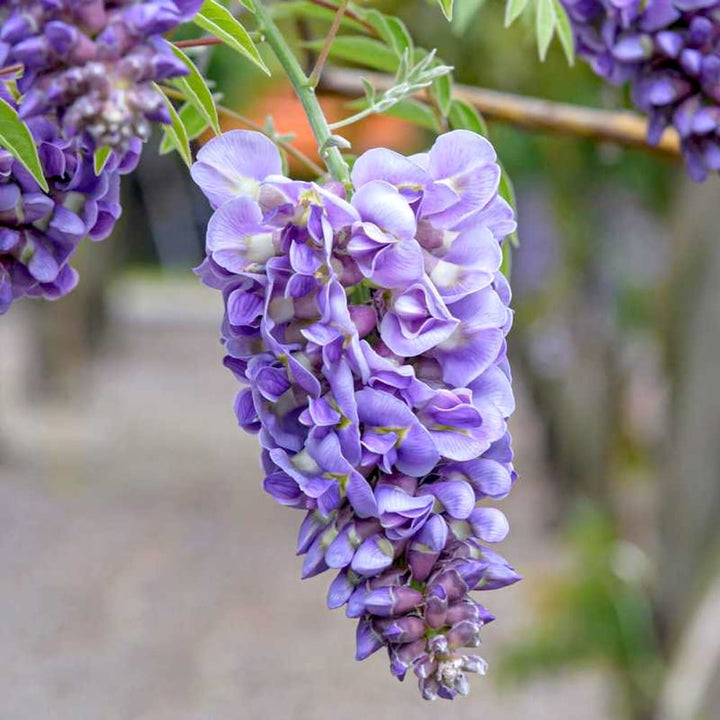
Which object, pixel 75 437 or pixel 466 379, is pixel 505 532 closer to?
pixel 466 379

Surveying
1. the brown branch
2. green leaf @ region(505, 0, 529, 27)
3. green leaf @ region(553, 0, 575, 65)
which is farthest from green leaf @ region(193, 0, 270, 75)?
the brown branch

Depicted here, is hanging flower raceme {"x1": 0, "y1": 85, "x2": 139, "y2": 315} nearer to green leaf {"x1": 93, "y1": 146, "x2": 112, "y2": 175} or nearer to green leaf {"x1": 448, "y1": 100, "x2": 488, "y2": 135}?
green leaf {"x1": 93, "y1": 146, "x2": 112, "y2": 175}

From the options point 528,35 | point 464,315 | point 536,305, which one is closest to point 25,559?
point 536,305

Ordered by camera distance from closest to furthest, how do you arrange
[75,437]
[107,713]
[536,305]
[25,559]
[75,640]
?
1. [107,713]
2. [75,640]
3. [536,305]
4. [25,559]
5. [75,437]

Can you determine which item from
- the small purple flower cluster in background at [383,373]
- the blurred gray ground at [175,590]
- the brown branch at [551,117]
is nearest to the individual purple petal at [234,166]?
the small purple flower cluster in background at [383,373]

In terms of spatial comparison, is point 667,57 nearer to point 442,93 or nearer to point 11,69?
point 442,93

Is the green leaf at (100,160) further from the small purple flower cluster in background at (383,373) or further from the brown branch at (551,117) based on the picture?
the brown branch at (551,117)

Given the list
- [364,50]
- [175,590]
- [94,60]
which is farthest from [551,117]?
[175,590]
